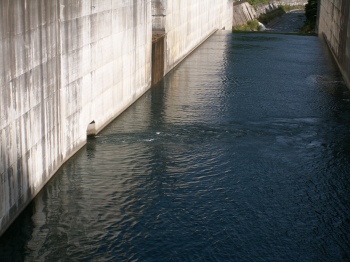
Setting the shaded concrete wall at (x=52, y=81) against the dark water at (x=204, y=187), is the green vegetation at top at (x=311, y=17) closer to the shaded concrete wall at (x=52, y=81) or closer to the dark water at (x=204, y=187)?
the dark water at (x=204, y=187)

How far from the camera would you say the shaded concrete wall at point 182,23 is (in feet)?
101

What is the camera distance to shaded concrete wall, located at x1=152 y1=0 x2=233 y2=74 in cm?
3089

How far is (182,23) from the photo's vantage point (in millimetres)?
36719

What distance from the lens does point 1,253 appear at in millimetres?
12859

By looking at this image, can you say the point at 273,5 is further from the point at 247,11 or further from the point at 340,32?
the point at 340,32

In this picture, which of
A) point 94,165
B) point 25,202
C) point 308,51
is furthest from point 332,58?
point 25,202

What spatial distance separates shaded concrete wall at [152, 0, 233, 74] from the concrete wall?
8.30 meters

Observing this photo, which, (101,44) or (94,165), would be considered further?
(101,44)

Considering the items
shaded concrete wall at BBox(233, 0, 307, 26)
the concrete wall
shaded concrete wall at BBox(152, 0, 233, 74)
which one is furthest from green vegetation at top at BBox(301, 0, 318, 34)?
the concrete wall

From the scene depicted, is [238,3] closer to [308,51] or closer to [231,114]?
[308,51]

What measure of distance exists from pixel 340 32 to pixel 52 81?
2349cm

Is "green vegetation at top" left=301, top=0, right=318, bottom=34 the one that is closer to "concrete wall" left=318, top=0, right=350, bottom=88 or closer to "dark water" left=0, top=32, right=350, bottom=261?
"concrete wall" left=318, top=0, right=350, bottom=88

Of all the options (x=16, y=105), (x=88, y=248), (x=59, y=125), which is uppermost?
(x=16, y=105)

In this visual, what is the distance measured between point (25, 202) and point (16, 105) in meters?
2.31
